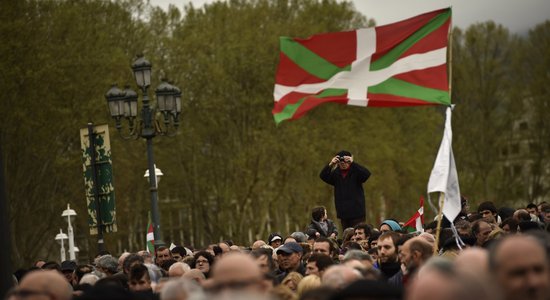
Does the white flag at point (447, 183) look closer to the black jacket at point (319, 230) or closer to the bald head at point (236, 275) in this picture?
the bald head at point (236, 275)

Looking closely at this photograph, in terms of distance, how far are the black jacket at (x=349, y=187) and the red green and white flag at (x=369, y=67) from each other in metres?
1.70

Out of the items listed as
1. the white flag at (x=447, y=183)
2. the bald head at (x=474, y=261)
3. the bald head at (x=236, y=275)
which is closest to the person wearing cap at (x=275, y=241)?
the white flag at (x=447, y=183)

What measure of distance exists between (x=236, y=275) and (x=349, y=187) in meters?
13.4

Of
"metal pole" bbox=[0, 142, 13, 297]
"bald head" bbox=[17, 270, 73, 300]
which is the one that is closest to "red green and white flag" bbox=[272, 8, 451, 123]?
"metal pole" bbox=[0, 142, 13, 297]

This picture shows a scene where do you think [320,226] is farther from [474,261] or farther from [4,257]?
[474,261]

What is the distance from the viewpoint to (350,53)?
1978cm

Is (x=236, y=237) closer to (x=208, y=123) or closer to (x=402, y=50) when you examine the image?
(x=208, y=123)

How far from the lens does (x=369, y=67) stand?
19.6m

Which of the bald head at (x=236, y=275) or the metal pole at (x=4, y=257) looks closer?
the bald head at (x=236, y=275)

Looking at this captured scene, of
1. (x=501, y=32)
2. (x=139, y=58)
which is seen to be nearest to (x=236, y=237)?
(x=501, y=32)

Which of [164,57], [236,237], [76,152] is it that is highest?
[164,57]

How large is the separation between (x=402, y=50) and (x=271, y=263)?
441cm

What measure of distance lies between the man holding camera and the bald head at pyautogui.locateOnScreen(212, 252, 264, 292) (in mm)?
12958

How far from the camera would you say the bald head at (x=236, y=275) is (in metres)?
7.82
